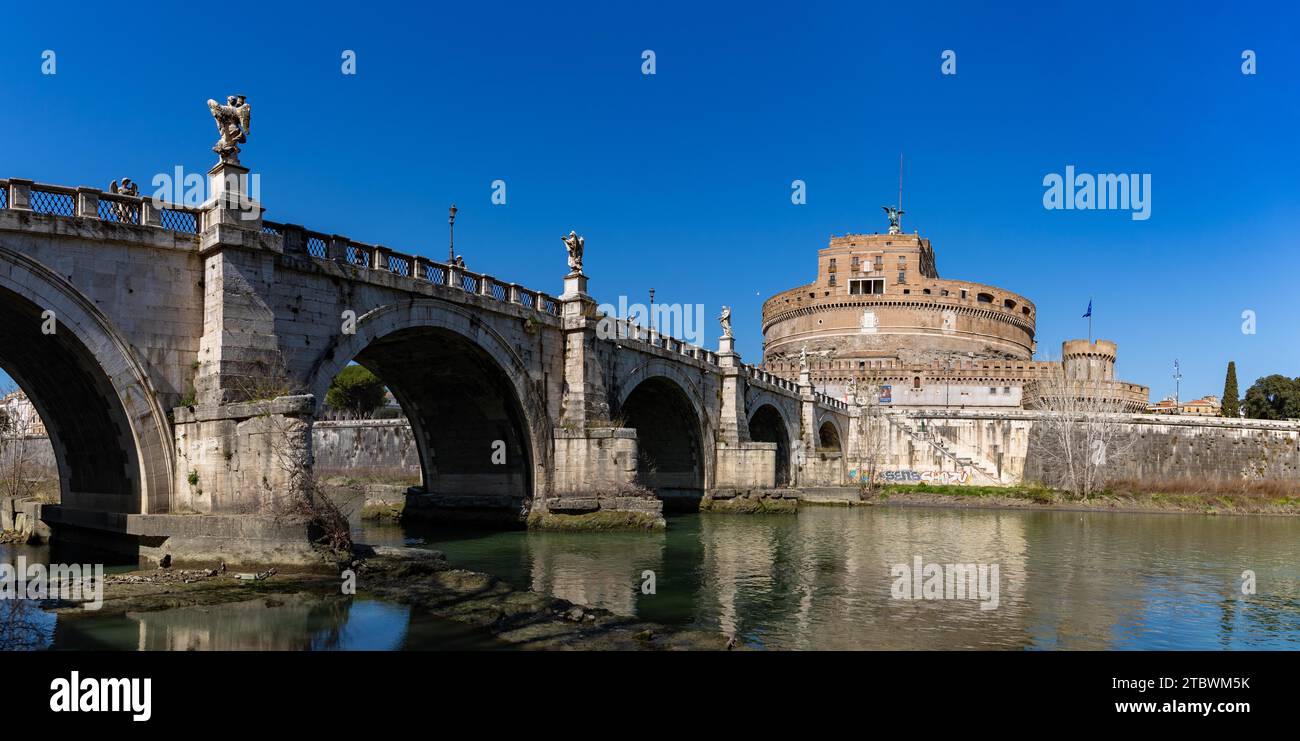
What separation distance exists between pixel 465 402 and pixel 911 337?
224ft

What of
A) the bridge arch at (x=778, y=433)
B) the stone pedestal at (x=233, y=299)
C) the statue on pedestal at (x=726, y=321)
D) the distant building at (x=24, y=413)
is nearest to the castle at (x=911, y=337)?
the bridge arch at (x=778, y=433)

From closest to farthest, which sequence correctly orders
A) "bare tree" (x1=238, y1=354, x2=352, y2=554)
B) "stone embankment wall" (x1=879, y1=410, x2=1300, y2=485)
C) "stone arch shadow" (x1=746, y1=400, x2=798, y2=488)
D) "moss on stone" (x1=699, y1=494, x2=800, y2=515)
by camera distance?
1. "bare tree" (x1=238, y1=354, x2=352, y2=554)
2. "moss on stone" (x1=699, y1=494, x2=800, y2=515)
3. "stone arch shadow" (x1=746, y1=400, x2=798, y2=488)
4. "stone embankment wall" (x1=879, y1=410, x2=1300, y2=485)

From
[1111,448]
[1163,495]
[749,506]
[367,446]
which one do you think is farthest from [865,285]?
[367,446]

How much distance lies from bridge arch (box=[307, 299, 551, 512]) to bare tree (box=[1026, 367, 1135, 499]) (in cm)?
3535

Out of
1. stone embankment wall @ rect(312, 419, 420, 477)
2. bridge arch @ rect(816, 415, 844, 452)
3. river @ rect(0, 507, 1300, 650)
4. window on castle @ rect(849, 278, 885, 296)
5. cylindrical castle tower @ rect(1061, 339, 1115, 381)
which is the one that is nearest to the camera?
river @ rect(0, 507, 1300, 650)

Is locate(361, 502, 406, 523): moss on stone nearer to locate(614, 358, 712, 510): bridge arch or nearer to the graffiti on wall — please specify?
locate(614, 358, 712, 510): bridge arch

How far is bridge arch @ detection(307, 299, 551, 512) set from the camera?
87.8ft

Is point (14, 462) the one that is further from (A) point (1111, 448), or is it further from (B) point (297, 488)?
(A) point (1111, 448)

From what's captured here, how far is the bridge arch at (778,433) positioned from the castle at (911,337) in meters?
21.8

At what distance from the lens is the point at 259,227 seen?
19.5 meters

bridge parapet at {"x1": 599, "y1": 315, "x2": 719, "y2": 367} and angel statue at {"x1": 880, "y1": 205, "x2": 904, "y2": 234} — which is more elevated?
angel statue at {"x1": 880, "y1": 205, "x2": 904, "y2": 234}

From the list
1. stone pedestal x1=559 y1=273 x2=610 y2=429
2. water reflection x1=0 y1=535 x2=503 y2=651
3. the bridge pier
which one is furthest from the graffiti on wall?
water reflection x1=0 y1=535 x2=503 y2=651

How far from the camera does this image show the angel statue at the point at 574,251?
3059 cm

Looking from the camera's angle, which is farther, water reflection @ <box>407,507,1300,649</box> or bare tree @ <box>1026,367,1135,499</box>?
bare tree @ <box>1026,367,1135,499</box>
